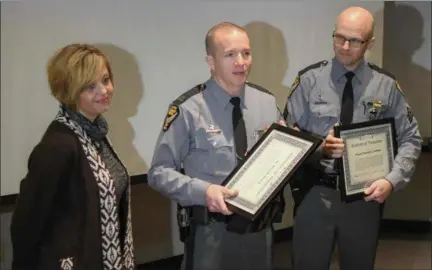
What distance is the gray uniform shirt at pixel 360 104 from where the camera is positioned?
8.49 ft

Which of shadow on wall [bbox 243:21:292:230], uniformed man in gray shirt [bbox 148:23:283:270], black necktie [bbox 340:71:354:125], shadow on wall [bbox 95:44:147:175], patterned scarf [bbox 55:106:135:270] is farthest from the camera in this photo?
shadow on wall [bbox 243:21:292:230]

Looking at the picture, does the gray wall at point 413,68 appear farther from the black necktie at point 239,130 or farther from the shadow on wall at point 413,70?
the black necktie at point 239,130

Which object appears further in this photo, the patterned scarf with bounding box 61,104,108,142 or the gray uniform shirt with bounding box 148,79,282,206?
the gray uniform shirt with bounding box 148,79,282,206

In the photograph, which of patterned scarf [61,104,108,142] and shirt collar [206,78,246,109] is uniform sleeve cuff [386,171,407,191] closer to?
shirt collar [206,78,246,109]

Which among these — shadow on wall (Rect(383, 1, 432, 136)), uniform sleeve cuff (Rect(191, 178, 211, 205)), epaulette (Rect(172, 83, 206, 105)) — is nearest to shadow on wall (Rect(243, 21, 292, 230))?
shadow on wall (Rect(383, 1, 432, 136))

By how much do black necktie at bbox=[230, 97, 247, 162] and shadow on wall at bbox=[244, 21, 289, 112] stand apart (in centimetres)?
149

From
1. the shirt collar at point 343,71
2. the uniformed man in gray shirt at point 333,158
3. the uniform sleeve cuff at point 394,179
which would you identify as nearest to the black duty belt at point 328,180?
the uniformed man in gray shirt at point 333,158

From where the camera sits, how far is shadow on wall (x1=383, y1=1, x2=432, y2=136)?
445cm

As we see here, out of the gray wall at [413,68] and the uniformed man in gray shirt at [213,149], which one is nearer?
the uniformed man in gray shirt at [213,149]

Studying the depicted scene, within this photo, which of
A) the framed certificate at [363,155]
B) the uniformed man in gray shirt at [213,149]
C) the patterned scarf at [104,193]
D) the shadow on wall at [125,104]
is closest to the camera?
the patterned scarf at [104,193]

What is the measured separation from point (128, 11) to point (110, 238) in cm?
154

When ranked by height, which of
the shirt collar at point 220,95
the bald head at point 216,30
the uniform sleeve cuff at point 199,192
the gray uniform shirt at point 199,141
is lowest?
the uniform sleeve cuff at point 199,192

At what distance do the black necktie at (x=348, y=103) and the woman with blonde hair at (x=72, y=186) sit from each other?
3.66 feet

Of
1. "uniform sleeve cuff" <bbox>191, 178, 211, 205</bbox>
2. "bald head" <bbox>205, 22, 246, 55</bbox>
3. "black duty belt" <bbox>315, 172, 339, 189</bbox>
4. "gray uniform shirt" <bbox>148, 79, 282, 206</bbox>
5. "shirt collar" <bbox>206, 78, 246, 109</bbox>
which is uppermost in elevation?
"bald head" <bbox>205, 22, 246, 55</bbox>
